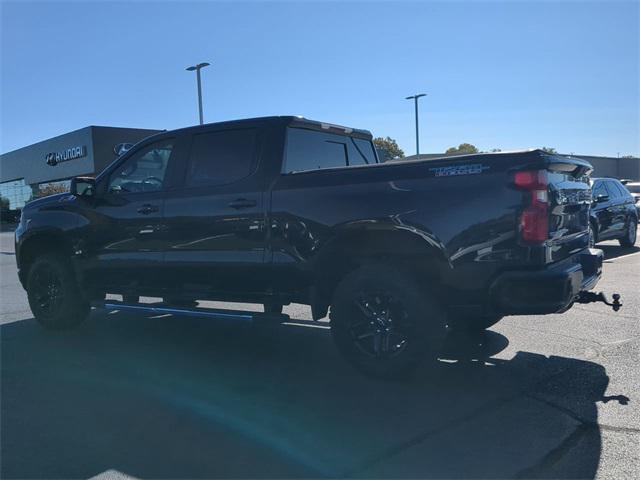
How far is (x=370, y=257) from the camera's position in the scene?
4.96m

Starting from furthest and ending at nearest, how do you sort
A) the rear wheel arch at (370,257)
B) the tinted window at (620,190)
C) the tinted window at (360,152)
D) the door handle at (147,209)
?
the tinted window at (620,190) → the tinted window at (360,152) → the door handle at (147,209) → the rear wheel arch at (370,257)

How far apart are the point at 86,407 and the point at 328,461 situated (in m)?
2.06

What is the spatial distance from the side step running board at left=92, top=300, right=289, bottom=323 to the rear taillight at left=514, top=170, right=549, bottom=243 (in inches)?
85.6

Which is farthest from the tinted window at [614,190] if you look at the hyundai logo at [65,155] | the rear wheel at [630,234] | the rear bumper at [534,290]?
the hyundai logo at [65,155]

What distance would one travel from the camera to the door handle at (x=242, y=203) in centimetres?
529

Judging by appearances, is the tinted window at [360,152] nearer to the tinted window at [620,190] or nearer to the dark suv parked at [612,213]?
the dark suv parked at [612,213]

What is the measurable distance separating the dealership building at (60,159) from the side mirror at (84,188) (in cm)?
2398

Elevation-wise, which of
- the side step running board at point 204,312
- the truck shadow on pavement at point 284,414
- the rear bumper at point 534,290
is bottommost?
the truck shadow on pavement at point 284,414

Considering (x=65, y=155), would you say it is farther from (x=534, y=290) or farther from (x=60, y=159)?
(x=534, y=290)

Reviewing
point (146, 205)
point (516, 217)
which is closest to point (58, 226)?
point (146, 205)

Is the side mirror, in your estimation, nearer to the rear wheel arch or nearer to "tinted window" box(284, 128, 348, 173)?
"tinted window" box(284, 128, 348, 173)

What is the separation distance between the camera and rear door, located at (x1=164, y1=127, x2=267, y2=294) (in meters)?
5.33

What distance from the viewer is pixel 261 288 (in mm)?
5379

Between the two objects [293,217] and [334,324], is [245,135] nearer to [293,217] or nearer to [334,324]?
[293,217]
